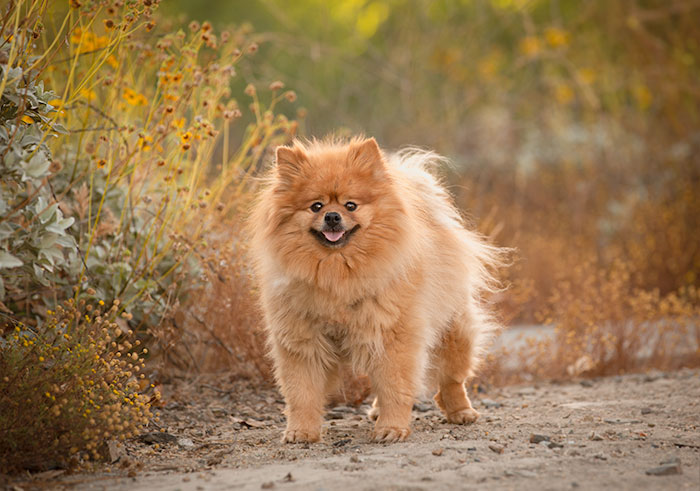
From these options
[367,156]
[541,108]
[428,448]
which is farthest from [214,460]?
[541,108]

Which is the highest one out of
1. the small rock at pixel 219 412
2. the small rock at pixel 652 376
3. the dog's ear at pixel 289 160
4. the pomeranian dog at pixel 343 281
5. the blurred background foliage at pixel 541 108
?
the blurred background foliage at pixel 541 108

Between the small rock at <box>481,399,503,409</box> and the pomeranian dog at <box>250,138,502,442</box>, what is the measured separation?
4.23 ft

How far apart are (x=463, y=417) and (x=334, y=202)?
5.24 feet

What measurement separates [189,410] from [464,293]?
188 centimetres

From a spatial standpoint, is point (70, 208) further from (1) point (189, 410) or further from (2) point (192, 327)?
(1) point (189, 410)

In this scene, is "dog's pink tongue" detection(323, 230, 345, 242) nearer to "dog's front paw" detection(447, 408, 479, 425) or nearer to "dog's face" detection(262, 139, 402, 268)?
"dog's face" detection(262, 139, 402, 268)

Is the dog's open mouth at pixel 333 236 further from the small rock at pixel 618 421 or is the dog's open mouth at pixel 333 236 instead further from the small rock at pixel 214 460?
the small rock at pixel 618 421

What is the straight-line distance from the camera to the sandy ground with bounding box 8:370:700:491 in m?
3.20

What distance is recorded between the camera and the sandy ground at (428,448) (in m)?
3.20

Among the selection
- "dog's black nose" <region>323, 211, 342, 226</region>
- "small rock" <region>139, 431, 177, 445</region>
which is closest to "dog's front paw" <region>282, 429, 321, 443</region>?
"small rock" <region>139, 431, 177, 445</region>

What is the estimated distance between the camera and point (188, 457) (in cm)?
393

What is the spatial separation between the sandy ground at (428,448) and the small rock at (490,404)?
0.01 meters

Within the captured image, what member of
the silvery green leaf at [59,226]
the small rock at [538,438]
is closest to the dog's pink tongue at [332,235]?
the silvery green leaf at [59,226]

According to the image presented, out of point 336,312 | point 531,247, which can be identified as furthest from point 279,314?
point 531,247
